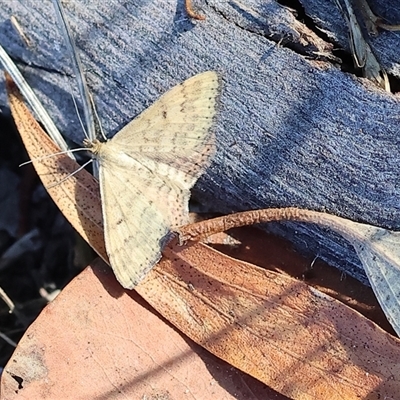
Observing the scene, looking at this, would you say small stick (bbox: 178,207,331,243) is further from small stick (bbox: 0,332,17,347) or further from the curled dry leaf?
small stick (bbox: 0,332,17,347)

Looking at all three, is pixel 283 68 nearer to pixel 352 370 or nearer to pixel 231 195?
pixel 231 195

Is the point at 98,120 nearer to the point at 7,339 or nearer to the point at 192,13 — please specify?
the point at 192,13

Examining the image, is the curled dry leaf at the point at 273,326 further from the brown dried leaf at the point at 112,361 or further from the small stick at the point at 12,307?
the small stick at the point at 12,307

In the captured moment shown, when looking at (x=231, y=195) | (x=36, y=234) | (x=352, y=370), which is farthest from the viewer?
(x=36, y=234)

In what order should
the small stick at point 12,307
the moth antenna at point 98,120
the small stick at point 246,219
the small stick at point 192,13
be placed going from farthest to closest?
the small stick at point 12,307, the moth antenna at point 98,120, the small stick at point 192,13, the small stick at point 246,219

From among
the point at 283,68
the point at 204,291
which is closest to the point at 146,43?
the point at 283,68

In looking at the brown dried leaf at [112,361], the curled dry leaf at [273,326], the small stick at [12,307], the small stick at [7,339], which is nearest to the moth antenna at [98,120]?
the curled dry leaf at [273,326]

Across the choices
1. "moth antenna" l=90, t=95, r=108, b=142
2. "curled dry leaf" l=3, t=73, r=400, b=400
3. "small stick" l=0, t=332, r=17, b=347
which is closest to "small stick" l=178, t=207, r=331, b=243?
"curled dry leaf" l=3, t=73, r=400, b=400

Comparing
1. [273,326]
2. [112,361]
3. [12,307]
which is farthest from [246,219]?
[12,307]
